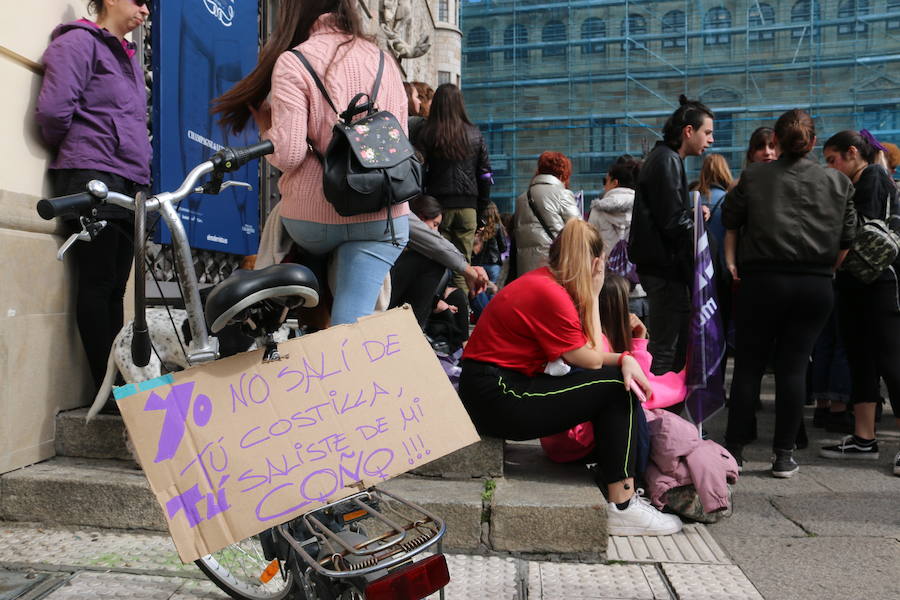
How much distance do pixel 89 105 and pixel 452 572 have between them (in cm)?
262

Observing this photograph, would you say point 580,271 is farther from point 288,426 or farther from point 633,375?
point 288,426

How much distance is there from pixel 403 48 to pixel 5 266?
36.4 ft

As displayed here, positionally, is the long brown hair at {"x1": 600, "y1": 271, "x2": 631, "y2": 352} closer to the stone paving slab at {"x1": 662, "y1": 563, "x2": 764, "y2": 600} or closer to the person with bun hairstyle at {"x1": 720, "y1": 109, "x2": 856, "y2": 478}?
the person with bun hairstyle at {"x1": 720, "y1": 109, "x2": 856, "y2": 478}

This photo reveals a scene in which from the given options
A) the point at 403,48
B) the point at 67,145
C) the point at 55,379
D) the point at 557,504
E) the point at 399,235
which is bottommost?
the point at 557,504

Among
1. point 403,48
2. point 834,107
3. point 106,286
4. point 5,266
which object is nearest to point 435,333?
point 106,286

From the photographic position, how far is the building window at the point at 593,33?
3144 cm

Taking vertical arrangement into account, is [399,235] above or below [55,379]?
above

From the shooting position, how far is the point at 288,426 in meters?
1.99

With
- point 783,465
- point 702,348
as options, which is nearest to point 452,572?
point 702,348

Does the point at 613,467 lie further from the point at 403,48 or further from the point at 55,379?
the point at 403,48

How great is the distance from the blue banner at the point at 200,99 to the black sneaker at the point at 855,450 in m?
4.45

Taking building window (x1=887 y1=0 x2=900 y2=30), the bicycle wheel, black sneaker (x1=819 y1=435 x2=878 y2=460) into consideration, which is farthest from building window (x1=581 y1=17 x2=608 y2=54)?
the bicycle wheel

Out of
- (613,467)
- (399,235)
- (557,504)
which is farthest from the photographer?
(613,467)

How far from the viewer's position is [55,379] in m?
3.87
